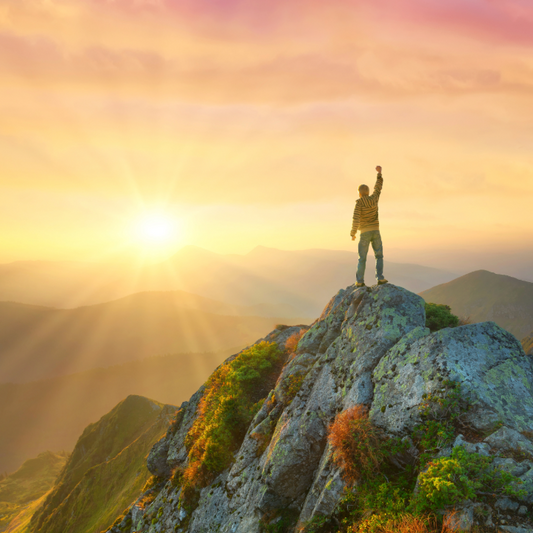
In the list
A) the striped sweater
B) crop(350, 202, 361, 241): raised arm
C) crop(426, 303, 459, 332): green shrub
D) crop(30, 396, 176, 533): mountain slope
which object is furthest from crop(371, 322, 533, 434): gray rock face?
crop(30, 396, 176, 533): mountain slope

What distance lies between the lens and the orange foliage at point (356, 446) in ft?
26.0

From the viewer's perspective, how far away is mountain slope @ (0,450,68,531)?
5271 inches

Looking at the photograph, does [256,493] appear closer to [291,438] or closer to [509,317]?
[291,438]

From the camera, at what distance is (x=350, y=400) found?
10078 mm

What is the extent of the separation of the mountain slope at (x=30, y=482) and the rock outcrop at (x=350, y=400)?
173925mm

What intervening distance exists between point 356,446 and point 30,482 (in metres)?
221

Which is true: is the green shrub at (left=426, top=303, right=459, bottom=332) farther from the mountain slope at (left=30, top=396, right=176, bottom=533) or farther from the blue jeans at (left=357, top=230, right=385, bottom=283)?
the mountain slope at (left=30, top=396, right=176, bottom=533)

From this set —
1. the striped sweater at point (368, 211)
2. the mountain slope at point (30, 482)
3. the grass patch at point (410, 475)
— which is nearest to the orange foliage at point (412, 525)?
the grass patch at point (410, 475)

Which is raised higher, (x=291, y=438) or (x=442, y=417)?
(x=442, y=417)

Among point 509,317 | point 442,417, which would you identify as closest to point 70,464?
point 442,417

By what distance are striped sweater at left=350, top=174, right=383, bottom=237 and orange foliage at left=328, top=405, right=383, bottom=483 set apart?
26.7 ft

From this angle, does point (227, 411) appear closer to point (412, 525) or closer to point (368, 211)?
point (412, 525)

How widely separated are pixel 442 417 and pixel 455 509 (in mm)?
2101

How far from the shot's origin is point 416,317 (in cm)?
1174
